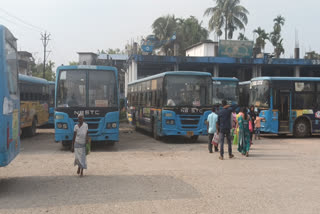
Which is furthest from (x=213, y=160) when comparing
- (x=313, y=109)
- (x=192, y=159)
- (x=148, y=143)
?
(x=313, y=109)

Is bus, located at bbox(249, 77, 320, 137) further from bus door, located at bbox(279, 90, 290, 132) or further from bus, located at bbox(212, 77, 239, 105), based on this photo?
bus, located at bbox(212, 77, 239, 105)

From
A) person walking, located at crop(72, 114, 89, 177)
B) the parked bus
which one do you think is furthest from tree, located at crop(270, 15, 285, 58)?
person walking, located at crop(72, 114, 89, 177)

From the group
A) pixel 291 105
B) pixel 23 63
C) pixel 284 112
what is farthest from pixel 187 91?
pixel 23 63

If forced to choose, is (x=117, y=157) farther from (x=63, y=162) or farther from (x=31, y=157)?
(x=31, y=157)

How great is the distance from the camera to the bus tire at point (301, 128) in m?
19.8

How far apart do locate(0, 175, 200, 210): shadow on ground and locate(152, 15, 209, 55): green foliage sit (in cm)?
3873

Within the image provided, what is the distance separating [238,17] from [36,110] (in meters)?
39.3

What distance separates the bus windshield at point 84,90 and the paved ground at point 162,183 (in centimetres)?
182

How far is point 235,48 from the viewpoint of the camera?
1580 inches

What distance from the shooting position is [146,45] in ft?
129

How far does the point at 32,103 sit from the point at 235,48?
86.1 feet

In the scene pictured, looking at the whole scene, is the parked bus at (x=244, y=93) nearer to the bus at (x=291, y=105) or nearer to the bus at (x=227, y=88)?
the bus at (x=227, y=88)

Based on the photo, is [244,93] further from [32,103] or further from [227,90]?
[32,103]

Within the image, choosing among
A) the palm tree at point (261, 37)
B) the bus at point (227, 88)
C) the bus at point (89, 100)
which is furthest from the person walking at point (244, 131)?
the palm tree at point (261, 37)
